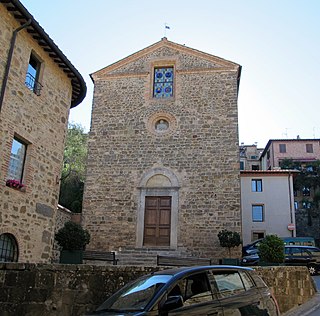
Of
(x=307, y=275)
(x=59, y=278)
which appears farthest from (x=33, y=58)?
(x=307, y=275)

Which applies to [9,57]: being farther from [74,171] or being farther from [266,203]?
[266,203]

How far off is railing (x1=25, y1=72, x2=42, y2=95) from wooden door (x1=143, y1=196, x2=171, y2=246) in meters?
9.26

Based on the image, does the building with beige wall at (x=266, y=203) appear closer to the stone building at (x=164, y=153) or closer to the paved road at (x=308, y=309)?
the stone building at (x=164, y=153)

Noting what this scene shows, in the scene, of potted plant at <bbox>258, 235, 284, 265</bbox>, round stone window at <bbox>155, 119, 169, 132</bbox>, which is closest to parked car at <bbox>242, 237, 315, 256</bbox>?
potted plant at <bbox>258, 235, 284, 265</bbox>

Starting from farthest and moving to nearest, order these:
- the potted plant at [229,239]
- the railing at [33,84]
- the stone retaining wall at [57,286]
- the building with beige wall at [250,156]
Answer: the building with beige wall at [250,156] → the potted plant at [229,239] → the railing at [33,84] → the stone retaining wall at [57,286]

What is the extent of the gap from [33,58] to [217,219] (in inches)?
444

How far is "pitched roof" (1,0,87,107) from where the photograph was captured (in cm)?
1061

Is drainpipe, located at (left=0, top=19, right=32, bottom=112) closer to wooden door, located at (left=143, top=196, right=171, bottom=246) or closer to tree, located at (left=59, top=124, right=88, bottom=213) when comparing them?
wooden door, located at (left=143, top=196, right=171, bottom=246)

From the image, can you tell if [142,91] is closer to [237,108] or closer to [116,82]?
[116,82]

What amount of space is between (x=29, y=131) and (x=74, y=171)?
19.4 metres

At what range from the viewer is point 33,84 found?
39.5ft

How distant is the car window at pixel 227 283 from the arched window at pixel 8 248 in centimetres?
713

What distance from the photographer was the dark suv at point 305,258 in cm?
1772

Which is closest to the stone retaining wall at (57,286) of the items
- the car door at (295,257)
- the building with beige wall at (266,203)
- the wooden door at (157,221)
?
the wooden door at (157,221)
